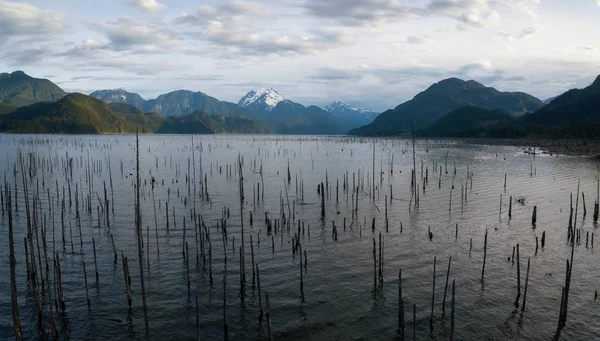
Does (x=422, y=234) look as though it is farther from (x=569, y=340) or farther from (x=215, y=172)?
(x=215, y=172)

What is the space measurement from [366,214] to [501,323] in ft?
57.7

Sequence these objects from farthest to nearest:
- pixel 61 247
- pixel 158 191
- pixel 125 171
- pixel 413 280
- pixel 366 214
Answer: pixel 125 171 → pixel 158 191 → pixel 366 214 → pixel 61 247 → pixel 413 280

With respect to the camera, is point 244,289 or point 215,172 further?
point 215,172

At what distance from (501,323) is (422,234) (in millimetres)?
11552

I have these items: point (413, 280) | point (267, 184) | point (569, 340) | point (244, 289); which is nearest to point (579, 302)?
point (569, 340)

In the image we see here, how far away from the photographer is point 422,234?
25875 millimetres

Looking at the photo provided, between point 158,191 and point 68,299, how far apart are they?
27.2m

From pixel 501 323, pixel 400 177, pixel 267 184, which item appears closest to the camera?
pixel 501 323

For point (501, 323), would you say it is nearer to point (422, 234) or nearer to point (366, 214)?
point (422, 234)

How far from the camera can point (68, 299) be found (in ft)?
51.9

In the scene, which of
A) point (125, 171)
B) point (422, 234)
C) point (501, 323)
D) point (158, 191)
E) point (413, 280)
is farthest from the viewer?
point (125, 171)

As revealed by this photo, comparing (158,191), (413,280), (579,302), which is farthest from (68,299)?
(158,191)

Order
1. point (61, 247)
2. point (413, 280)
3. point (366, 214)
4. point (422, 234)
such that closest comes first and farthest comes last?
point (413, 280) < point (61, 247) < point (422, 234) < point (366, 214)

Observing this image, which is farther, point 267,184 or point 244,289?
point 267,184
